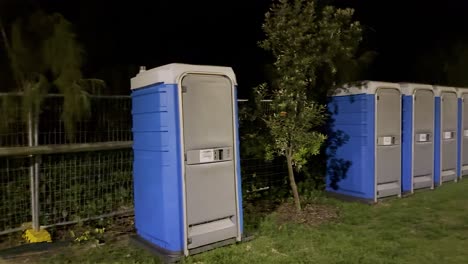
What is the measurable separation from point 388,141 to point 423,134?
103 centimetres

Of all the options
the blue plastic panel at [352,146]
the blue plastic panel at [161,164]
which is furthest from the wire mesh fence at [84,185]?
the blue plastic panel at [352,146]

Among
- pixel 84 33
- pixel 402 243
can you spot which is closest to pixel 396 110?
pixel 402 243

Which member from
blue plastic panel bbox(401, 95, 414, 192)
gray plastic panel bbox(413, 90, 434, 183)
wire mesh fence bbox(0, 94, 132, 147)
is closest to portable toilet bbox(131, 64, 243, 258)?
wire mesh fence bbox(0, 94, 132, 147)

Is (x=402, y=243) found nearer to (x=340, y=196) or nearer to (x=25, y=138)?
(x=340, y=196)

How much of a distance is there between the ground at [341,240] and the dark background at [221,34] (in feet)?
6.86

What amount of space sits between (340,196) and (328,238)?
6.55 feet

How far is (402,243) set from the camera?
4.29m

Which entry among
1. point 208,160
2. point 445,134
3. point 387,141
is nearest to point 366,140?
point 387,141

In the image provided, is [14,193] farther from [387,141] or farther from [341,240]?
[387,141]

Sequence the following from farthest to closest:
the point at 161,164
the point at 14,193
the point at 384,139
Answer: the point at 384,139 → the point at 14,193 → the point at 161,164

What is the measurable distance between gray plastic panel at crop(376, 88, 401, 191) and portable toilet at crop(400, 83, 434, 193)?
31 cm

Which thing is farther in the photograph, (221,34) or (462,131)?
(462,131)

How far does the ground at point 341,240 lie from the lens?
3875 millimetres

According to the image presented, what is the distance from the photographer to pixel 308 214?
5.40 m
